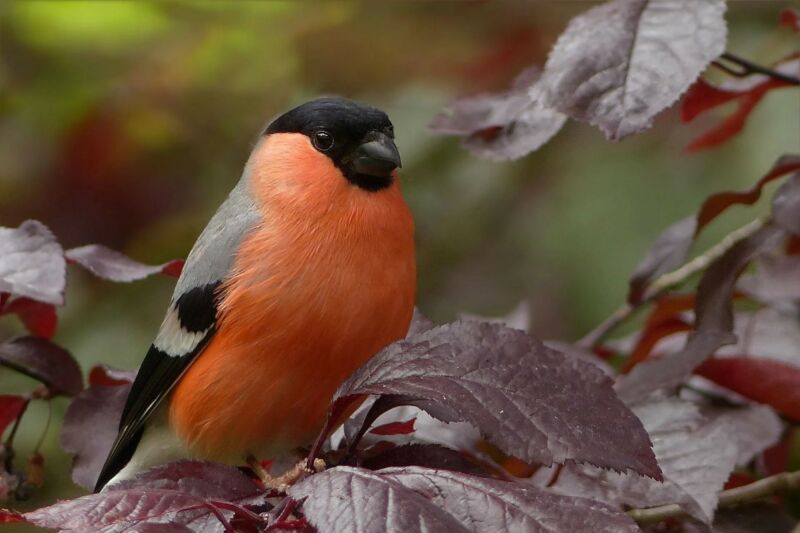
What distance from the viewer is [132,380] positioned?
2137 millimetres

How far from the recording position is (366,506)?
1.14m

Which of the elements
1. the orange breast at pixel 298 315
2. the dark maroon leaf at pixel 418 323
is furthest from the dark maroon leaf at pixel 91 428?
the dark maroon leaf at pixel 418 323

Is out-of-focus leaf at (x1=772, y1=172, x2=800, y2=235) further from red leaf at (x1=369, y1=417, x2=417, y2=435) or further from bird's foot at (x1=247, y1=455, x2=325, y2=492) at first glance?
bird's foot at (x1=247, y1=455, x2=325, y2=492)

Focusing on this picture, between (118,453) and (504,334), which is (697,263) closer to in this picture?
(504,334)

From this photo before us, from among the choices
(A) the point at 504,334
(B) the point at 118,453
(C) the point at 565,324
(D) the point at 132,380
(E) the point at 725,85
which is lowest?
(C) the point at 565,324

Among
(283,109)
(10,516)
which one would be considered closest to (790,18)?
(10,516)

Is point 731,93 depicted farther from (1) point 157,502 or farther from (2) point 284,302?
(1) point 157,502

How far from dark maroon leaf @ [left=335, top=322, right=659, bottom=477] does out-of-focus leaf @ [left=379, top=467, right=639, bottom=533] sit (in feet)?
0.15

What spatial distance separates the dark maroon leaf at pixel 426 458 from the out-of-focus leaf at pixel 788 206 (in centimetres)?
81

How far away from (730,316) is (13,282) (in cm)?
125

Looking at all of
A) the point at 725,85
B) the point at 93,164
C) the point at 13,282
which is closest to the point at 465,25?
the point at 93,164

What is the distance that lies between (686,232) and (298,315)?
89 centimetres

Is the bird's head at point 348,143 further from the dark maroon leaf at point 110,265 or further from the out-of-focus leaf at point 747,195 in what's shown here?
the out-of-focus leaf at point 747,195

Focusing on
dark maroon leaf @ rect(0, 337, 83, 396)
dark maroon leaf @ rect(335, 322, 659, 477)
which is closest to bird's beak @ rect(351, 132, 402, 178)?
dark maroon leaf @ rect(0, 337, 83, 396)
